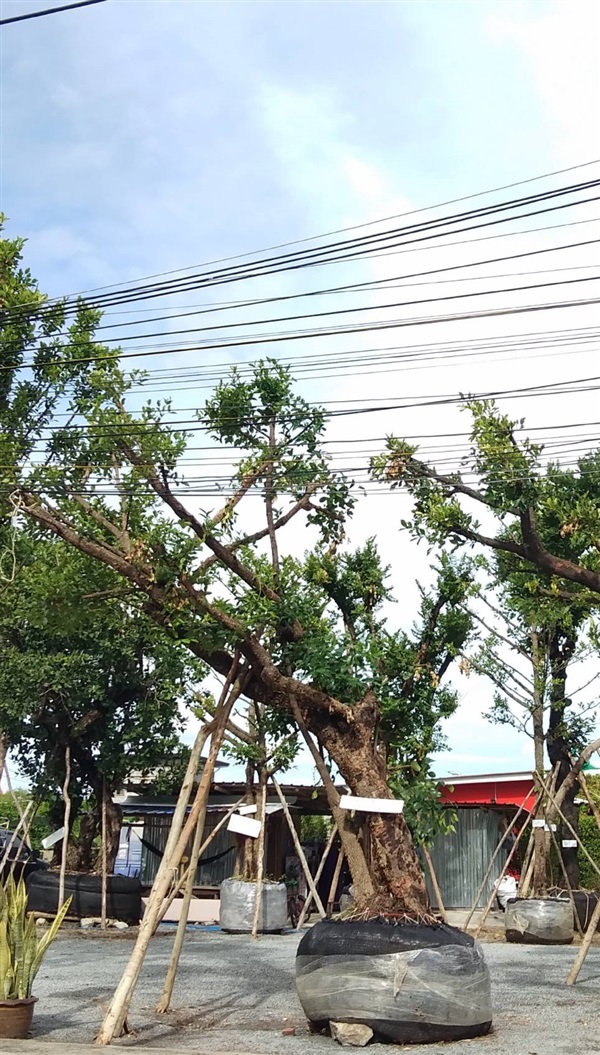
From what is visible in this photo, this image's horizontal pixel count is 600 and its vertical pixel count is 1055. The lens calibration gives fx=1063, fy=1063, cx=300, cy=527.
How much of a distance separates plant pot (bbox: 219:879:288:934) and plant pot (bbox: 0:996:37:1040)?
513 inches

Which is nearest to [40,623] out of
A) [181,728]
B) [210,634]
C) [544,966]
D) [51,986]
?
[210,634]

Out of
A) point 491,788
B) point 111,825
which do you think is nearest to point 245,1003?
point 111,825

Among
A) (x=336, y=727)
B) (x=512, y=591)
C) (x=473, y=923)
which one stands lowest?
(x=473, y=923)

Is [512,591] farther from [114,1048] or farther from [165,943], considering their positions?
[114,1048]

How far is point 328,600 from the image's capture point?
38.1 ft

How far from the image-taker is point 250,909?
21.3 meters

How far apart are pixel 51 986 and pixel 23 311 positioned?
8460 millimetres

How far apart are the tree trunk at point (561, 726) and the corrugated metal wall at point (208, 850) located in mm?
8190

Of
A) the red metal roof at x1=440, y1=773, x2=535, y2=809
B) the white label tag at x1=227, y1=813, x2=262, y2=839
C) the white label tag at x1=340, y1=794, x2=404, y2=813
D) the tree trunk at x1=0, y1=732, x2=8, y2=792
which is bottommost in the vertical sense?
the white label tag at x1=227, y1=813, x2=262, y2=839

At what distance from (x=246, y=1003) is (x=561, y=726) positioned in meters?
13.1

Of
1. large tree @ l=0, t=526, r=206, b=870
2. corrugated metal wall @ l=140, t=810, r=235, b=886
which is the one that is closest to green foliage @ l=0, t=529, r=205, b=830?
large tree @ l=0, t=526, r=206, b=870

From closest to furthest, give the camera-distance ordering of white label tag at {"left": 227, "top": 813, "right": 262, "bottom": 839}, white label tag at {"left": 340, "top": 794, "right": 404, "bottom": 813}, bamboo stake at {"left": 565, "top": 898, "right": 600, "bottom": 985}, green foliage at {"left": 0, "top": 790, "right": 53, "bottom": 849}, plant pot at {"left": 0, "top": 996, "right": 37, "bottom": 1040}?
plant pot at {"left": 0, "top": 996, "right": 37, "bottom": 1040} < white label tag at {"left": 340, "top": 794, "right": 404, "bottom": 813} < white label tag at {"left": 227, "top": 813, "right": 262, "bottom": 839} < bamboo stake at {"left": 565, "top": 898, "right": 600, "bottom": 985} < green foliage at {"left": 0, "top": 790, "right": 53, "bottom": 849}

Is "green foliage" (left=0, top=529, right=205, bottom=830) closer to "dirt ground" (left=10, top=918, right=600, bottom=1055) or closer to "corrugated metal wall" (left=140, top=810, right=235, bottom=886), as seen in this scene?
"corrugated metal wall" (left=140, top=810, right=235, bottom=886)

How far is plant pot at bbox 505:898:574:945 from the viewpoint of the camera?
2011cm
